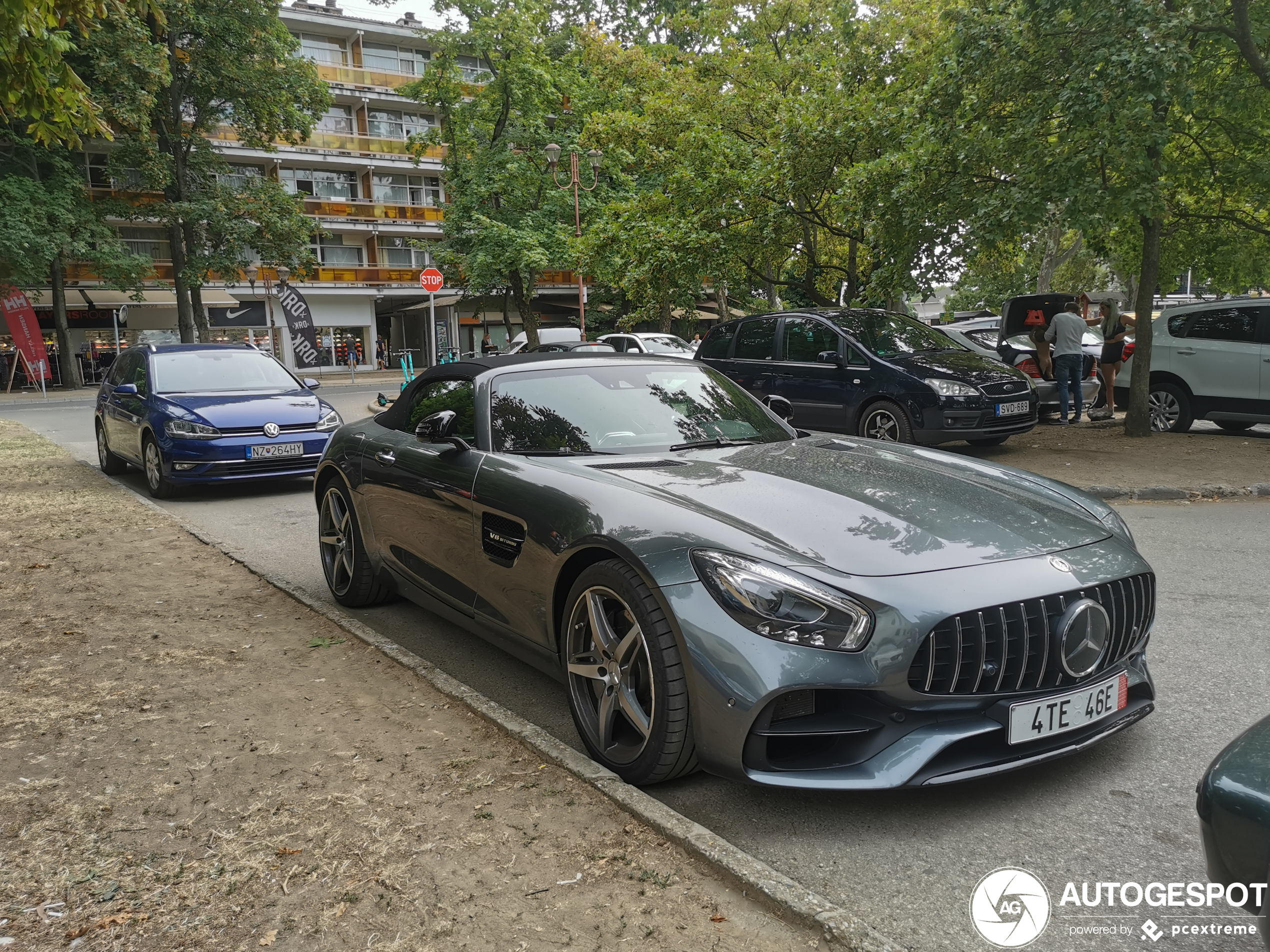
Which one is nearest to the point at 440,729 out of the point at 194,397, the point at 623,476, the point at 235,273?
the point at 623,476

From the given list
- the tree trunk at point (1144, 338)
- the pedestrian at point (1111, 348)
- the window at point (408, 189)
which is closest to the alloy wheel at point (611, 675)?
the tree trunk at point (1144, 338)

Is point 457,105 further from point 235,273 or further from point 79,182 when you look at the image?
point 79,182

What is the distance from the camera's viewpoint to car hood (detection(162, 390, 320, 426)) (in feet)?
32.4

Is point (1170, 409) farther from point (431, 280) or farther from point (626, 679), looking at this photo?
point (431, 280)

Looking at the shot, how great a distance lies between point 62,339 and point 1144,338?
1417 inches

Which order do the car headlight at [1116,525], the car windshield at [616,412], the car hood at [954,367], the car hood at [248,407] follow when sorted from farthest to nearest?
the car hood at [954,367]
the car hood at [248,407]
the car windshield at [616,412]
the car headlight at [1116,525]

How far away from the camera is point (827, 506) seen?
132 inches

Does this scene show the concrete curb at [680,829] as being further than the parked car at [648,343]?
No

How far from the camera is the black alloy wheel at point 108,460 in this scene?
1175 centimetres

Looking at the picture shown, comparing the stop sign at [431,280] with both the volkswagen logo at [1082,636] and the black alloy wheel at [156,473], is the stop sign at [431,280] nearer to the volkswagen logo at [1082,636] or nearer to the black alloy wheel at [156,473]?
the black alloy wheel at [156,473]

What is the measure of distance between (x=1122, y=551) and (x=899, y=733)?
1066mm

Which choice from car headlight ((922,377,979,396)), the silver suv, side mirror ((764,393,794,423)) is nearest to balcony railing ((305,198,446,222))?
the silver suv

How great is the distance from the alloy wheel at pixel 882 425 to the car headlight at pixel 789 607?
8.35 metres

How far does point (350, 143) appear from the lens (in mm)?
49875
